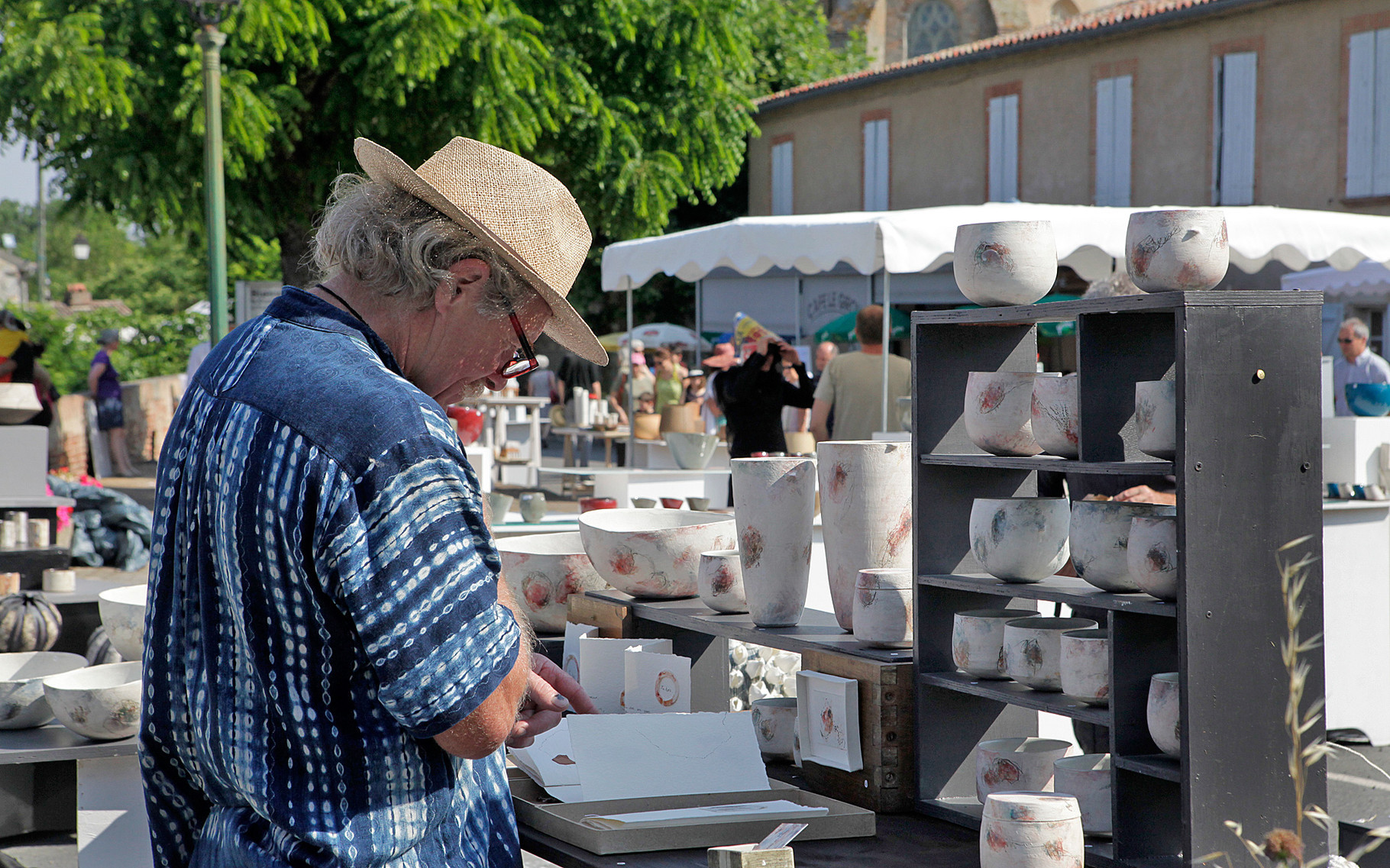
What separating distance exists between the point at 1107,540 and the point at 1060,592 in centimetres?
11

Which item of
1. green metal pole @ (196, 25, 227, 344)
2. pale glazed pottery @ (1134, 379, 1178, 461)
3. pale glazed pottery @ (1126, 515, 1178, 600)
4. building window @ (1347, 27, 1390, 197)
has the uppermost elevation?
building window @ (1347, 27, 1390, 197)

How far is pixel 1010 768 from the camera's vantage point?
196cm

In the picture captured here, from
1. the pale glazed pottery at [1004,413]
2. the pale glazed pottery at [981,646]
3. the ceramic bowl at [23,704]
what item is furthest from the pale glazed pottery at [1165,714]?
the ceramic bowl at [23,704]

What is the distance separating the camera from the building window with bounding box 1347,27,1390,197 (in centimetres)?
1437

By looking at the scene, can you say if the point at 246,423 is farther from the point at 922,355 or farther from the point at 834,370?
the point at 834,370

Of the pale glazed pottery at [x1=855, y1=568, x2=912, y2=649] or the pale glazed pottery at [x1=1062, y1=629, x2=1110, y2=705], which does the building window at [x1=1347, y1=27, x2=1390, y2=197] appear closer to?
the pale glazed pottery at [x1=855, y1=568, x2=912, y2=649]

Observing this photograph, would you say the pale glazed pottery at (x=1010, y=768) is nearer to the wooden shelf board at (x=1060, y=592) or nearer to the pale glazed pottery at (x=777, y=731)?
the wooden shelf board at (x=1060, y=592)

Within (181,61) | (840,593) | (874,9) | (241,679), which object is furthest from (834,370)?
(874,9)

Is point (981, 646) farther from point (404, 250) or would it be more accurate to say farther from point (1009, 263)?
point (404, 250)

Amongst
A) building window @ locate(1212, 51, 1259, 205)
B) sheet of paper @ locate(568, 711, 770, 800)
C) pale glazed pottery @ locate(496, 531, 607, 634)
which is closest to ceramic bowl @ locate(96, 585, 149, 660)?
pale glazed pottery @ locate(496, 531, 607, 634)

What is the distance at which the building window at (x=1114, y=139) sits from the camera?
55.6 feet

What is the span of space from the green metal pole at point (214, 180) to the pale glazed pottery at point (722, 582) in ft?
19.2

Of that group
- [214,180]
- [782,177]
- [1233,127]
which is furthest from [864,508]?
[782,177]

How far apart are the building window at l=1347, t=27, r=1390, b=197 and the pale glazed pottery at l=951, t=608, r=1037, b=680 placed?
14.5 metres
